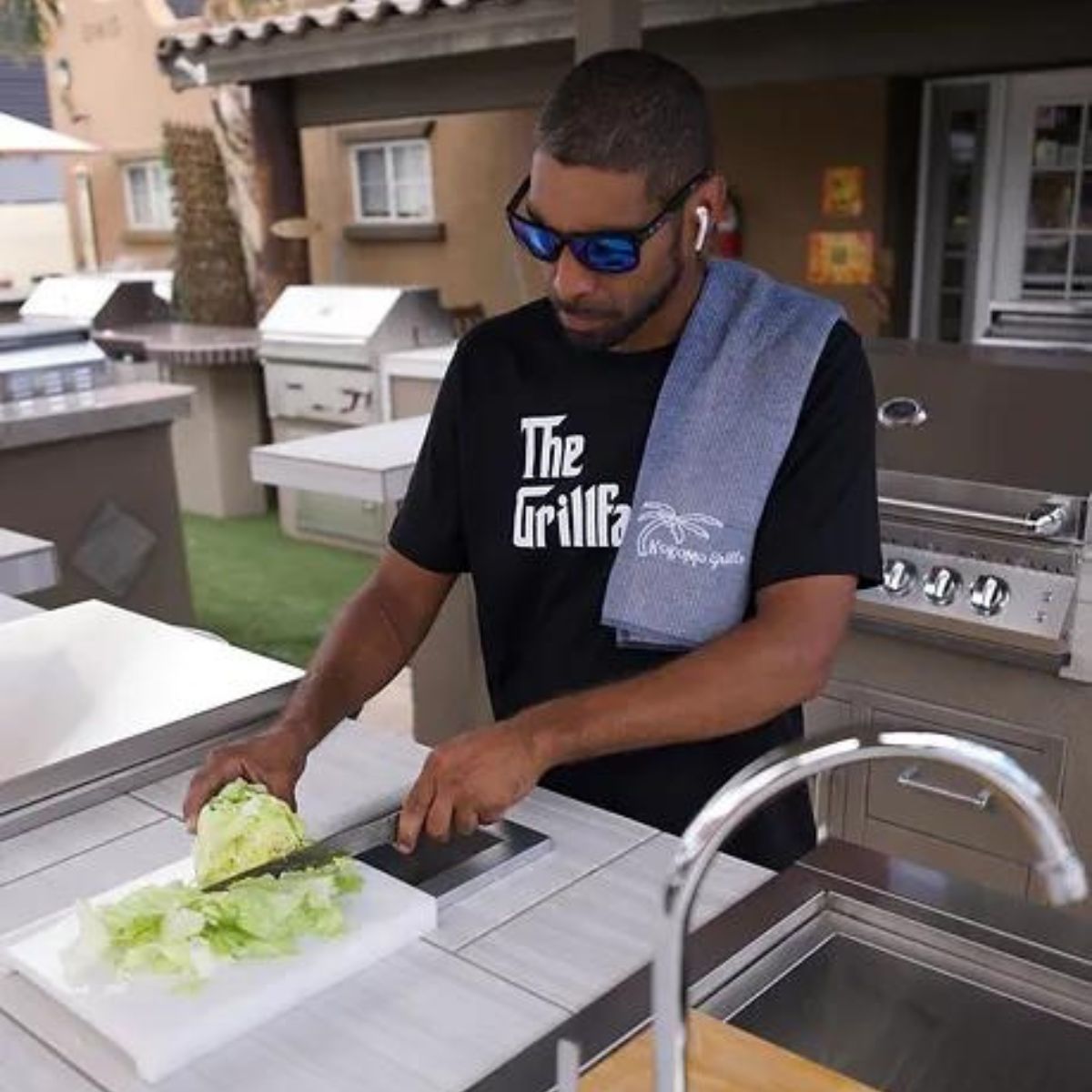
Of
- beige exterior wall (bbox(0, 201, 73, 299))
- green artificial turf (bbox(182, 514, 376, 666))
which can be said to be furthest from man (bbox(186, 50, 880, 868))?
beige exterior wall (bbox(0, 201, 73, 299))

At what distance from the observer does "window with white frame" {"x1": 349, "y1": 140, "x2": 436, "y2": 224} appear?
797cm

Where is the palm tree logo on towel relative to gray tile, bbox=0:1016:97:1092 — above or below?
above

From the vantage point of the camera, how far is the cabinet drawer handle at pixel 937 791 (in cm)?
246

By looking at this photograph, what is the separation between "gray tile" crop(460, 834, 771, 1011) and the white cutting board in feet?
0.28

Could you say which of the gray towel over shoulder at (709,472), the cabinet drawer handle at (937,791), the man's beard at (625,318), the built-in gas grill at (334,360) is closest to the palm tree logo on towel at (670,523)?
the gray towel over shoulder at (709,472)

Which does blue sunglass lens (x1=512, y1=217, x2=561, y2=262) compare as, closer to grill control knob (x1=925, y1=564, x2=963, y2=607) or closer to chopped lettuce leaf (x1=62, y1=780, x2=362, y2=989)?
chopped lettuce leaf (x1=62, y1=780, x2=362, y2=989)

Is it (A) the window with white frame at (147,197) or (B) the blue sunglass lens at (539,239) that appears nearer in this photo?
(B) the blue sunglass lens at (539,239)

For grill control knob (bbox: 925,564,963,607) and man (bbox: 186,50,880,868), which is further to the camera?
grill control knob (bbox: 925,564,963,607)

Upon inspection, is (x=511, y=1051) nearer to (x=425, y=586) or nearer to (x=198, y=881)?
(x=198, y=881)

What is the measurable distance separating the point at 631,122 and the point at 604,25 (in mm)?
1782

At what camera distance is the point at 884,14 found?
4.34 m

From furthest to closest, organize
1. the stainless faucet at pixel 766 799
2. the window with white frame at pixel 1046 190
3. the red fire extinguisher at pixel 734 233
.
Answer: the red fire extinguisher at pixel 734 233 < the window with white frame at pixel 1046 190 < the stainless faucet at pixel 766 799

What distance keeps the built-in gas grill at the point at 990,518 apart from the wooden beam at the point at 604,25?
1072 millimetres

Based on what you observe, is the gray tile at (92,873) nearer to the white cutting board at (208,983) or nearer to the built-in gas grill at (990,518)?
the white cutting board at (208,983)
